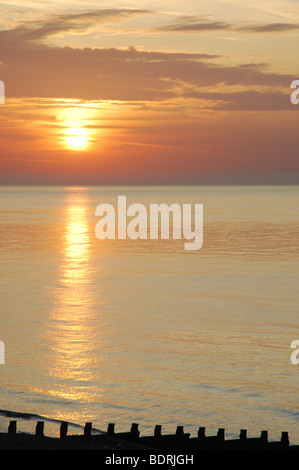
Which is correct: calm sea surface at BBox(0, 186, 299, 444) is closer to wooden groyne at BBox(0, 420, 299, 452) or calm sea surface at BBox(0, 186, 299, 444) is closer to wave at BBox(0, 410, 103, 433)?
wave at BBox(0, 410, 103, 433)

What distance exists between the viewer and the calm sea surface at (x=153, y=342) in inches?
1154

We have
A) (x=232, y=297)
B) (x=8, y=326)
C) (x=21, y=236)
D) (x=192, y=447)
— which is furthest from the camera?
(x=21, y=236)

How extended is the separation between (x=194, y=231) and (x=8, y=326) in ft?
289

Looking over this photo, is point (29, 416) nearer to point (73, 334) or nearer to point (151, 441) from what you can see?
point (151, 441)

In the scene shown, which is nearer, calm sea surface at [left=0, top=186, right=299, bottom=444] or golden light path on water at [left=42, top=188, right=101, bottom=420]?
calm sea surface at [left=0, top=186, right=299, bottom=444]

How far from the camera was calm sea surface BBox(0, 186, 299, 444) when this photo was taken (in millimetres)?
29312

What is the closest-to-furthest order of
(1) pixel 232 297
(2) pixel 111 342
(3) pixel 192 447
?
(3) pixel 192 447, (2) pixel 111 342, (1) pixel 232 297

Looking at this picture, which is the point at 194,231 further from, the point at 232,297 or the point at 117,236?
the point at 232,297

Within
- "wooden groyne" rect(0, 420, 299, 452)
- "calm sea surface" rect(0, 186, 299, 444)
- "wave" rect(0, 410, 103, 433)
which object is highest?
"calm sea surface" rect(0, 186, 299, 444)

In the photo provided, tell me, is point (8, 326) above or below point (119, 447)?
above

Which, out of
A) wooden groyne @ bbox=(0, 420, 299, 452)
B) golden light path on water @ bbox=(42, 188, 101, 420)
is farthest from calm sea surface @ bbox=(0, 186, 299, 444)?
wooden groyne @ bbox=(0, 420, 299, 452)
